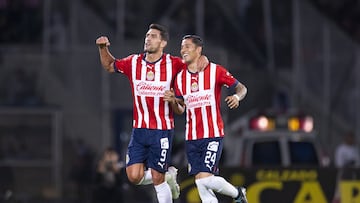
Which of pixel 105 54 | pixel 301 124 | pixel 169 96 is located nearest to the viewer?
pixel 169 96

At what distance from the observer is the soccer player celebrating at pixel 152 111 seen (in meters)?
15.4

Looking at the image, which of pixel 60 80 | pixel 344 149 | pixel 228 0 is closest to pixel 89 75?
pixel 60 80

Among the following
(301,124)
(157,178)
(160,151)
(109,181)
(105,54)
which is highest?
(105,54)

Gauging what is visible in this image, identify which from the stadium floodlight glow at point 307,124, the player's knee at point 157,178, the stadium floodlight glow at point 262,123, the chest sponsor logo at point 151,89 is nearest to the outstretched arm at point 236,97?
the chest sponsor logo at point 151,89

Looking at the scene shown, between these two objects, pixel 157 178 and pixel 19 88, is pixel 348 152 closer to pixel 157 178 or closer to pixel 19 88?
pixel 19 88

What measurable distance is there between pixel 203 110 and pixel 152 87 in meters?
0.60

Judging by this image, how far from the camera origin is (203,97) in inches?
601

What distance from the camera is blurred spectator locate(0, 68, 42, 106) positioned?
27.4 m

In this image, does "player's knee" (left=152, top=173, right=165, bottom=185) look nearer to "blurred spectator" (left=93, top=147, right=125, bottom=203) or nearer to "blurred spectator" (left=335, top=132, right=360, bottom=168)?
"blurred spectator" (left=93, top=147, right=125, bottom=203)

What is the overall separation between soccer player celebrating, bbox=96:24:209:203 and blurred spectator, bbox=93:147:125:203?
5.63 m

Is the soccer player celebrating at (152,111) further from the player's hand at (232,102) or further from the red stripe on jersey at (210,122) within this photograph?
the player's hand at (232,102)

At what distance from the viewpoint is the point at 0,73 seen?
27.4 metres

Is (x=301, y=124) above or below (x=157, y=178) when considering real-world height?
above

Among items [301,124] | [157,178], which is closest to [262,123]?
[301,124]
